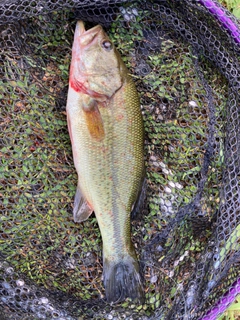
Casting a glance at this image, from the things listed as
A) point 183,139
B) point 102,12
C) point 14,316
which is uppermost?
point 102,12

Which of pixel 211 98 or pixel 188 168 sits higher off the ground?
pixel 211 98

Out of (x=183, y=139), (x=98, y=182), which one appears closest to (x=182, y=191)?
(x=183, y=139)

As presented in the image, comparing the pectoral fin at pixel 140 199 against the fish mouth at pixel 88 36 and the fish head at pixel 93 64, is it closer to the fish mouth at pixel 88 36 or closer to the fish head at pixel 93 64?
the fish head at pixel 93 64

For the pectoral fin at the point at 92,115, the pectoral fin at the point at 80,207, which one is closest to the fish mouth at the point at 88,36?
the pectoral fin at the point at 92,115

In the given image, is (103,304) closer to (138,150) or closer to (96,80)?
(138,150)

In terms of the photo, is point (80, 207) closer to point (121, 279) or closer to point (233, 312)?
point (121, 279)

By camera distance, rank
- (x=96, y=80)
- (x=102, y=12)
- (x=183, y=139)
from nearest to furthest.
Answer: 1. (x=96, y=80)
2. (x=102, y=12)
3. (x=183, y=139)

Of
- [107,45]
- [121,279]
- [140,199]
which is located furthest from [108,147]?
[121,279]

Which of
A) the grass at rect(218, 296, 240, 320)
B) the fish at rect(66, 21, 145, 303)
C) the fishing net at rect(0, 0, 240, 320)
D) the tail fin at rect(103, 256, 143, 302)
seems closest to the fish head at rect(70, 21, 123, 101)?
the fish at rect(66, 21, 145, 303)

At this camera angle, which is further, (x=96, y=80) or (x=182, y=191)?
(x=182, y=191)
